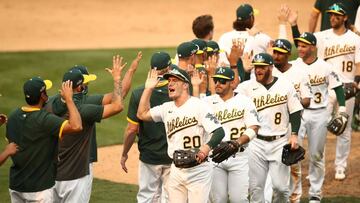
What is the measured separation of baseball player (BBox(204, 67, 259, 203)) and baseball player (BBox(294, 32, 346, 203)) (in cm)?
189

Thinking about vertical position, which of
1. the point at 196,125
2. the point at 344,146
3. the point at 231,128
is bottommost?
the point at 344,146

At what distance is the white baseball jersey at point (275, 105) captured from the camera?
11.3 meters

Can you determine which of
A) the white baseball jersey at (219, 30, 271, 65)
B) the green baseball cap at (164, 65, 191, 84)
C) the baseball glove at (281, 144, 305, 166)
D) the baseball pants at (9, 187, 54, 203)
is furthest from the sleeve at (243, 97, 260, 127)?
the white baseball jersey at (219, 30, 271, 65)

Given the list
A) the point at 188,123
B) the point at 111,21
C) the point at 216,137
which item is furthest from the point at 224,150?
the point at 111,21

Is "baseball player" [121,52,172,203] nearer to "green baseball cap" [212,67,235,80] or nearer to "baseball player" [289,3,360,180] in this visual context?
"green baseball cap" [212,67,235,80]

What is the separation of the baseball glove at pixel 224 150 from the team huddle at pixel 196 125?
0.04ft

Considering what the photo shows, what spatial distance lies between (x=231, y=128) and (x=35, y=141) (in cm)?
258

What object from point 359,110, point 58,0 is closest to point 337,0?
point 359,110

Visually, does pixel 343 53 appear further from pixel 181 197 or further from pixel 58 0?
pixel 58 0

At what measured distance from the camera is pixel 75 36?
24094mm

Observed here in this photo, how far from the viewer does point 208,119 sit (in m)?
9.95

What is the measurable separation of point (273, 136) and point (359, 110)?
3756 mm

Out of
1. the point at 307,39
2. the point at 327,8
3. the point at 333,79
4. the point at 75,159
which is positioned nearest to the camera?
the point at 75,159

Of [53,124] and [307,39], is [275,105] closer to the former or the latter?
[307,39]
